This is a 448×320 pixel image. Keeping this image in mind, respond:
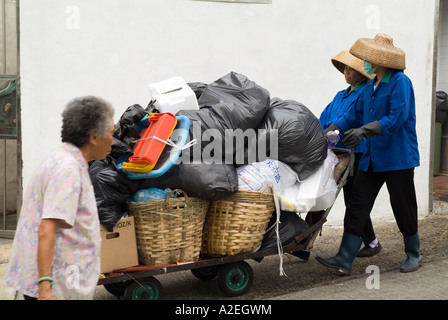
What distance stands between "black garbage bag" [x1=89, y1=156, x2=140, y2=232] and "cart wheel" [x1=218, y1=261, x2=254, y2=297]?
958mm

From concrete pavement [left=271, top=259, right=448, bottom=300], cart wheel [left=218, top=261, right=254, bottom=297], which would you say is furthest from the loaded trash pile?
concrete pavement [left=271, top=259, right=448, bottom=300]

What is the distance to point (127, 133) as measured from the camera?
3719 millimetres

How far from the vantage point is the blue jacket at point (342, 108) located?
4.82 metres

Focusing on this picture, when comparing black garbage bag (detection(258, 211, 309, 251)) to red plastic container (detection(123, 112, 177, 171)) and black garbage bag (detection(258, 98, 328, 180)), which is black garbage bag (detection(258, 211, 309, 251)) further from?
red plastic container (detection(123, 112, 177, 171))

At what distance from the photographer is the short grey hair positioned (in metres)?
2.49

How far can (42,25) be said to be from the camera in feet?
17.8

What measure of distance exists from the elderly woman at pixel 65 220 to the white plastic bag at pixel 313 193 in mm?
1772

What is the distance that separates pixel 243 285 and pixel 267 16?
3.12 m

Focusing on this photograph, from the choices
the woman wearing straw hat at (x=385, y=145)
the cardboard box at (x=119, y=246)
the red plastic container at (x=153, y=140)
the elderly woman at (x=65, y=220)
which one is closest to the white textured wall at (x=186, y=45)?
the woman wearing straw hat at (x=385, y=145)

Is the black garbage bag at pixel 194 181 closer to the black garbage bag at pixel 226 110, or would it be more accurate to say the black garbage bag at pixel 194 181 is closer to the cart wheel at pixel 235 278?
the black garbage bag at pixel 226 110

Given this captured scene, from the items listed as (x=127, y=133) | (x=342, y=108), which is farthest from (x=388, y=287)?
(x=127, y=133)

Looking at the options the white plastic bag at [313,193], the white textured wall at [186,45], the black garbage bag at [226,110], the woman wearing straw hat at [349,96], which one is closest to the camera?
the black garbage bag at [226,110]

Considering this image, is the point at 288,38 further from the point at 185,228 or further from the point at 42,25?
the point at 185,228
